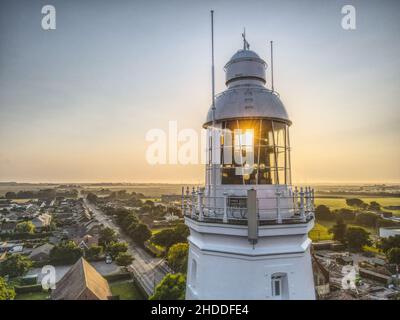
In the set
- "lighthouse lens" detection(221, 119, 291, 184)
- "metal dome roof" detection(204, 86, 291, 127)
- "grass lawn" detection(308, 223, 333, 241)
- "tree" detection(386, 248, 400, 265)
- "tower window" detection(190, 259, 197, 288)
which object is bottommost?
"grass lawn" detection(308, 223, 333, 241)

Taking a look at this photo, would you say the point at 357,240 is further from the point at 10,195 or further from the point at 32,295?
the point at 10,195

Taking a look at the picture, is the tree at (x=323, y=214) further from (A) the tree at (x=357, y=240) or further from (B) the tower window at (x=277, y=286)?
(B) the tower window at (x=277, y=286)

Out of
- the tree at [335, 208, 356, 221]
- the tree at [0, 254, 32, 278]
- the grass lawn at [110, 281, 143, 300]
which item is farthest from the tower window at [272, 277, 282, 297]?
the tree at [335, 208, 356, 221]

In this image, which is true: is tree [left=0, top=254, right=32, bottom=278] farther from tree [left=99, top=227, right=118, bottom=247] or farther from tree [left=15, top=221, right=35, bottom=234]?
tree [left=15, top=221, right=35, bottom=234]

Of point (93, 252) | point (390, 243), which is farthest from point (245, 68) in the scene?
point (390, 243)
